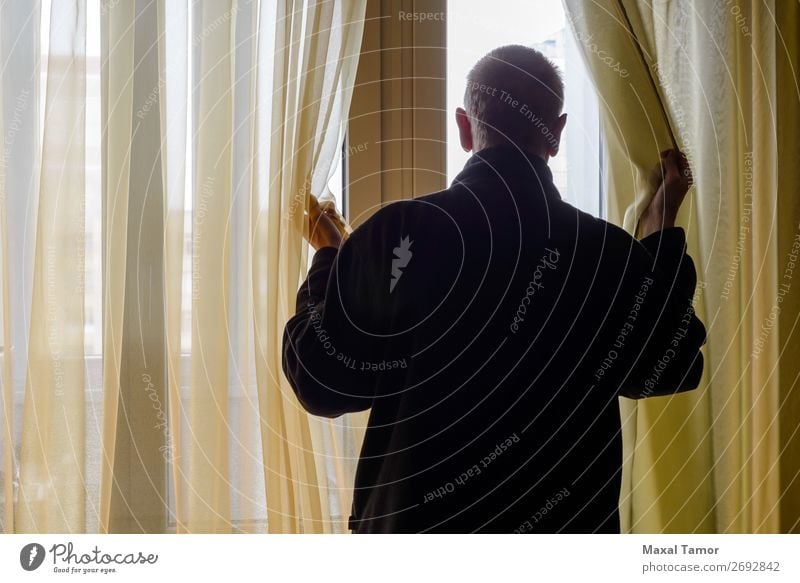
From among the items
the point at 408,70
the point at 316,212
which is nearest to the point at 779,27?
the point at 408,70

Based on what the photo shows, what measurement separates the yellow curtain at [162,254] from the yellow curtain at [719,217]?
1.02 feet

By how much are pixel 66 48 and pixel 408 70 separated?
0.36 metres

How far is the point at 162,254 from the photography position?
2.59 ft

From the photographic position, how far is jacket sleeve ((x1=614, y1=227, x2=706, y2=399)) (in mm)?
696

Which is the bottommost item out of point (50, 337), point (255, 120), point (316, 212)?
point (50, 337)

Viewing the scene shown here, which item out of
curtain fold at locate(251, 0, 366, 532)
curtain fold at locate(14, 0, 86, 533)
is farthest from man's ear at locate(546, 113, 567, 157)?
curtain fold at locate(14, 0, 86, 533)

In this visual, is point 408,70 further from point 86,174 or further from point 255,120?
point 86,174

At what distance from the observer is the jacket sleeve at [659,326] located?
70 cm

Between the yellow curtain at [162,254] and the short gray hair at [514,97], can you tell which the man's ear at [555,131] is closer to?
the short gray hair at [514,97]

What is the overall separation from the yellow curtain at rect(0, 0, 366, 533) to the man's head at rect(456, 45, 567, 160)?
5.6 inches
